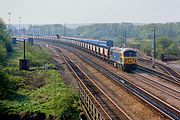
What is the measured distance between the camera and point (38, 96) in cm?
3189

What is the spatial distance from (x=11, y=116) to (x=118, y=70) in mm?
26520

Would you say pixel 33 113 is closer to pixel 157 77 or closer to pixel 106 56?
pixel 157 77

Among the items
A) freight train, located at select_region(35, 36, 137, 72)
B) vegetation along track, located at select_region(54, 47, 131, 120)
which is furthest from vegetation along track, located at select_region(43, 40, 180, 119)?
freight train, located at select_region(35, 36, 137, 72)

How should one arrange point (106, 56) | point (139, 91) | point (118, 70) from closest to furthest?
point (139, 91) → point (118, 70) → point (106, 56)

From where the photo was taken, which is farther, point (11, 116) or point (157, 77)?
point (157, 77)

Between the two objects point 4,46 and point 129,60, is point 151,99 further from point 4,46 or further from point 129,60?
point 4,46

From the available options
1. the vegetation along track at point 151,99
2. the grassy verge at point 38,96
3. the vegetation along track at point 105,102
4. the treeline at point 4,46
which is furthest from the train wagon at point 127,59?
the treeline at point 4,46

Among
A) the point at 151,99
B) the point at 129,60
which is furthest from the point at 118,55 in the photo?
the point at 151,99

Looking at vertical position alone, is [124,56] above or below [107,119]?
above

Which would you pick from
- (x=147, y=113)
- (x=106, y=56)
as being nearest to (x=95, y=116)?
(x=147, y=113)

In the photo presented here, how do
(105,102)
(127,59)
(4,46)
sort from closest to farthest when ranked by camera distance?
(105,102) < (127,59) < (4,46)

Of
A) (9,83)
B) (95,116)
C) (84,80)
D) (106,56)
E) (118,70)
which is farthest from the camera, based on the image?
(106,56)

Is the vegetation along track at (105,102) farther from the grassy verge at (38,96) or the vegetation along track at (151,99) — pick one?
the vegetation along track at (151,99)

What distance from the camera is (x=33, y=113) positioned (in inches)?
1016
